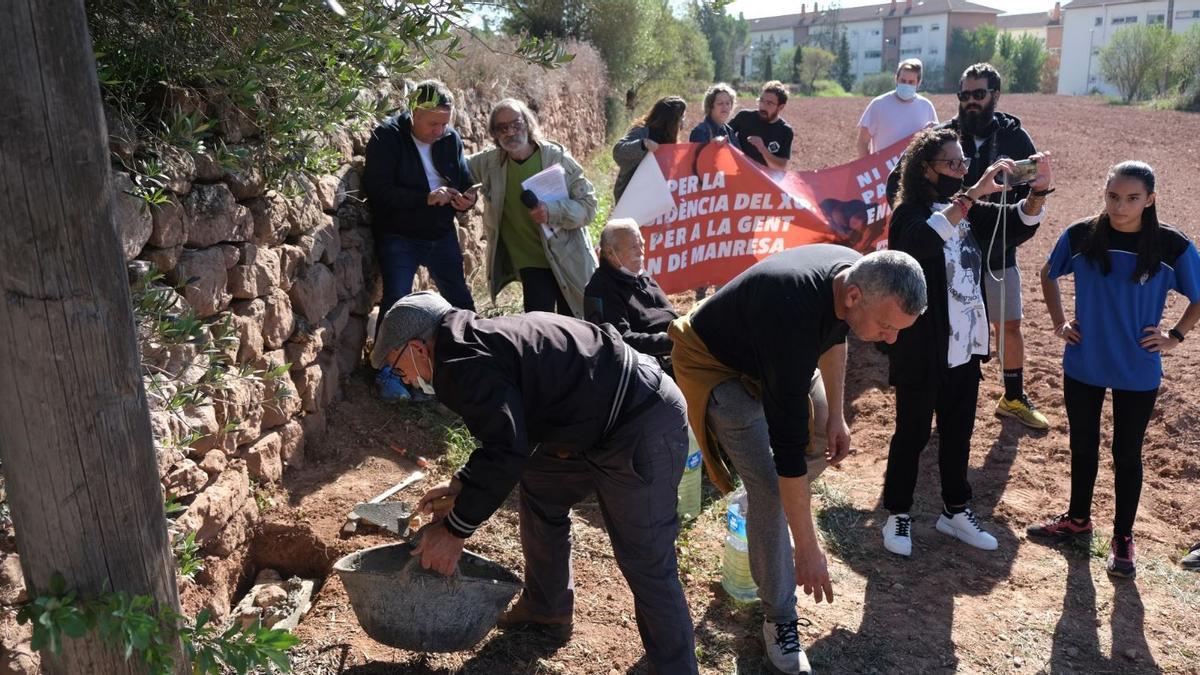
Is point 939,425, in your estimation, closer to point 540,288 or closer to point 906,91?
point 540,288

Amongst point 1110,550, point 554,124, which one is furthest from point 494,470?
point 554,124

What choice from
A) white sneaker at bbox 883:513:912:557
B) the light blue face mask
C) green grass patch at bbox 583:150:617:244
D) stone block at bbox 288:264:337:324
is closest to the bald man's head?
stone block at bbox 288:264:337:324

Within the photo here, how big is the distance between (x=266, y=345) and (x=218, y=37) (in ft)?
5.19

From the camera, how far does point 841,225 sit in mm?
7633

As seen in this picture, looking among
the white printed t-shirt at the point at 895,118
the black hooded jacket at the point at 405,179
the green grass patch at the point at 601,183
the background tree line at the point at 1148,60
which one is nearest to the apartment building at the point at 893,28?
the background tree line at the point at 1148,60

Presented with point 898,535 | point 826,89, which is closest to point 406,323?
point 898,535

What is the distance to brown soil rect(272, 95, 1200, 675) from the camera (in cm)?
400

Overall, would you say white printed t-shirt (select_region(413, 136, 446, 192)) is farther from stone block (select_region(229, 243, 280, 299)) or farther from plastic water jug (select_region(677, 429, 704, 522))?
plastic water jug (select_region(677, 429, 704, 522))

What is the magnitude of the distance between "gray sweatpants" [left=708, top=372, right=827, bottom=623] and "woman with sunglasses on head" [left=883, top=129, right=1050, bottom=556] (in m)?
1.24

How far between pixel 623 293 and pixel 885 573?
1.93 metres

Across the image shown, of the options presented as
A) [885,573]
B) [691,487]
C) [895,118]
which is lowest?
[885,573]

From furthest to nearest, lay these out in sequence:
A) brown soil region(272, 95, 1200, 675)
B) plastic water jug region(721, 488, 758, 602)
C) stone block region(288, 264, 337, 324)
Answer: stone block region(288, 264, 337, 324) → plastic water jug region(721, 488, 758, 602) → brown soil region(272, 95, 1200, 675)

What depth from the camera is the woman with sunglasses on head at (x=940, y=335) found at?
453cm

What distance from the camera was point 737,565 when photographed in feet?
14.2
